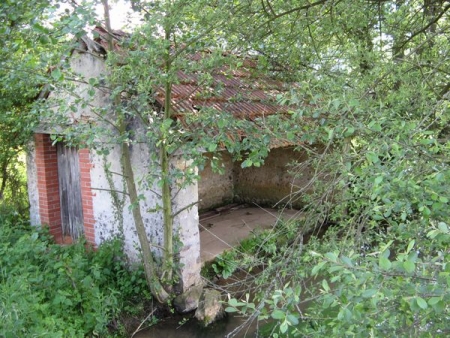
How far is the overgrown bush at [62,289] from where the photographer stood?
12.7 feet

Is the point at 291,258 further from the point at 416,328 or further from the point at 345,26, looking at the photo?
the point at 345,26

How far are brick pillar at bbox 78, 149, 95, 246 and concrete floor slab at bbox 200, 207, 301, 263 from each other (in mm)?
1838

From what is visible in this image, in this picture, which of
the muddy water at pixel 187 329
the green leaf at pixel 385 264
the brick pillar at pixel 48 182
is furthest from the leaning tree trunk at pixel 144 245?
the green leaf at pixel 385 264

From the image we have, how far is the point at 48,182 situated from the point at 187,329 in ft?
11.6

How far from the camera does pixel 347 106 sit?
2.04 metres

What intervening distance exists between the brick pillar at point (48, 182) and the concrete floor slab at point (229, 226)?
2579mm

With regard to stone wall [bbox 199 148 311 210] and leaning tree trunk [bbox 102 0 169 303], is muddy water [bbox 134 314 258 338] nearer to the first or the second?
leaning tree trunk [bbox 102 0 169 303]

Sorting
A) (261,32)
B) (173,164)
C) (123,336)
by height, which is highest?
(261,32)

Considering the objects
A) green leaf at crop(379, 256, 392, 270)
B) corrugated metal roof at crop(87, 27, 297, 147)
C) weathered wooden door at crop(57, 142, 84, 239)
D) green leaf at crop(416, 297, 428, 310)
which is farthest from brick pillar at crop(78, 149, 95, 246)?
green leaf at crop(416, 297, 428, 310)

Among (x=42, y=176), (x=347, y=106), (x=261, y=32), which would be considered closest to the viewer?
(x=347, y=106)

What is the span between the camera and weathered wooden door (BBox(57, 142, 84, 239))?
6.52 metres

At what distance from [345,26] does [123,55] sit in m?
2.98

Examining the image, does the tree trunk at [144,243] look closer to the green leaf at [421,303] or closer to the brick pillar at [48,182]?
the brick pillar at [48,182]

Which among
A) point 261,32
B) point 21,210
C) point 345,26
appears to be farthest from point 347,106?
point 21,210
